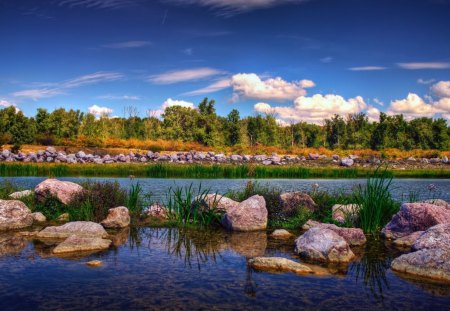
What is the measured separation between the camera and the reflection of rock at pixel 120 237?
10698 mm

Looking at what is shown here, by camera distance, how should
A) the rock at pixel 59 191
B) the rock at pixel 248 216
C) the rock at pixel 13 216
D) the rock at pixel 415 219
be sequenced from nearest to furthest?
the rock at pixel 415 219, the rock at pixel 13 216, the rock at pixel 248 216, the rock at pixel 59 191

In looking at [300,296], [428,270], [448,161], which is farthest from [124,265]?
[448,161]

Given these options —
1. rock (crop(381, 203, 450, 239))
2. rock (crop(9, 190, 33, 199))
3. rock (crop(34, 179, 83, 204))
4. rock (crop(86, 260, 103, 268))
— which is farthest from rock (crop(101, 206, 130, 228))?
rock (crop(381, 203, 450, 239))

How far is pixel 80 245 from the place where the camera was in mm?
9750

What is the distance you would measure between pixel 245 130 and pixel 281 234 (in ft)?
236

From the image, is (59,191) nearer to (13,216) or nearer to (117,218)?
(13,216)

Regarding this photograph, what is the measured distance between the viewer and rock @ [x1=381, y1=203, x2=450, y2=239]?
11.1m

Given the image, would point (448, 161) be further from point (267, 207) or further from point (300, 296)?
point (300, 296)

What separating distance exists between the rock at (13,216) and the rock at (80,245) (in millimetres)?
3284

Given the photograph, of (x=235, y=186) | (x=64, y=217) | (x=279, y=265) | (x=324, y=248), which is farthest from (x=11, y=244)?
(x=235, y=186)

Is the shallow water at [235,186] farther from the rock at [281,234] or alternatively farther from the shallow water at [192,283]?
the shallow water at [192,283]

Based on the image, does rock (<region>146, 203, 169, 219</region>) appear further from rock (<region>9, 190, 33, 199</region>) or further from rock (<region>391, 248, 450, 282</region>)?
rock (<region>391, 248, 450, 282</region>)

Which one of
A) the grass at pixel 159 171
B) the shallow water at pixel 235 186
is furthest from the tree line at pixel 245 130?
the shallow water at pixel 235 186

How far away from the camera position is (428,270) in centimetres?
817
